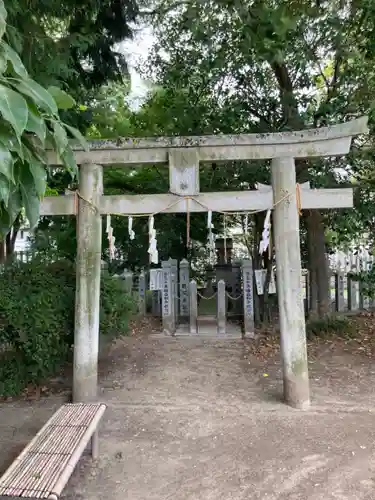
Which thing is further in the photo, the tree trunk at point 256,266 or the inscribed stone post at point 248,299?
the tree trunk at point 256,266

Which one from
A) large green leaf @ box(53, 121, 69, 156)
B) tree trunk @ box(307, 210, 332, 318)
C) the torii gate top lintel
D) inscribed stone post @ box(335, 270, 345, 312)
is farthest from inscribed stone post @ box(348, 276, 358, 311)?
large green leaf @ box(53, 121, 69, 156)

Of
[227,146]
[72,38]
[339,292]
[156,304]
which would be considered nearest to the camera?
[72,38]

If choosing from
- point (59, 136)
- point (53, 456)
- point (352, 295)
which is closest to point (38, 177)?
point (59, 136)

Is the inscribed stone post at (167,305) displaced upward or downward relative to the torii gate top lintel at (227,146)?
downward

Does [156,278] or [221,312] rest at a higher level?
[156,278]

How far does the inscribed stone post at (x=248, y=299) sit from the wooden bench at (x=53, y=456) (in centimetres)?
481

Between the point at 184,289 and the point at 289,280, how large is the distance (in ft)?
15.5

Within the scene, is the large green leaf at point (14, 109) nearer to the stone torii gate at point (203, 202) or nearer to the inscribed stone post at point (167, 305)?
the stone torii gate at point (203, 202)

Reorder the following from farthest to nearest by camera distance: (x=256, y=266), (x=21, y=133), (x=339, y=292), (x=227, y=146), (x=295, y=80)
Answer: (x=256, y=266) < (x=339, y=292) < (x=295, y=80) < (x=227, y=146) < (x=21, y=133)

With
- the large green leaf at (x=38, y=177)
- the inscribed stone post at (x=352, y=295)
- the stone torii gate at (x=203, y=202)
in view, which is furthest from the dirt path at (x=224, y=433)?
the inscribed stone post at (x=352, y=295)

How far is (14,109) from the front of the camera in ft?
5.52

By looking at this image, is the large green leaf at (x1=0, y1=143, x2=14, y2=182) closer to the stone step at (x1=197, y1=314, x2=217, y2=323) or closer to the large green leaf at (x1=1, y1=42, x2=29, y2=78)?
the large green leaf at (x1=1, y1=42, x2=29, y2=78)

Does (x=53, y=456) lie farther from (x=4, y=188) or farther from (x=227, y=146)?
(x=227, y=146)

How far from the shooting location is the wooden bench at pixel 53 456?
104 inches
